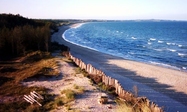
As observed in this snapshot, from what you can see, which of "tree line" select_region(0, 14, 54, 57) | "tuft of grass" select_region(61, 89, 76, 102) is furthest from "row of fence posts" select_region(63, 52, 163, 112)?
"tree line" select_region(0, 14, 54, 57)

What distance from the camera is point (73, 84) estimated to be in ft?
59.5

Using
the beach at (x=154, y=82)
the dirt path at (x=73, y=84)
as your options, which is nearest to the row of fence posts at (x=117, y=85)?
the dirt path at (x=73, y=84)

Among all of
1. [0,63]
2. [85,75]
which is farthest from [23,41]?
[85,75]

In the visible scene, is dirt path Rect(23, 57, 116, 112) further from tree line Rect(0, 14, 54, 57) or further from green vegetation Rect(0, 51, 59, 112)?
tree line Rect(0, 14, 54, 57)

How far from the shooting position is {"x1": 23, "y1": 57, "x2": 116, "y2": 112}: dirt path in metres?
13.7

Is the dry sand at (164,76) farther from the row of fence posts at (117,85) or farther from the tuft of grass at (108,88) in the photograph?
the tuft of grass at (108,88)

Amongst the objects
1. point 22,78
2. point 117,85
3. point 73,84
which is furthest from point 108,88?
point 22,78

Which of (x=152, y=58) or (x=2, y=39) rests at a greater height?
(x=2, y=39)

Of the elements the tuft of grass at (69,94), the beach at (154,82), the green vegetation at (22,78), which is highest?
the tuft of grass at (69,94)

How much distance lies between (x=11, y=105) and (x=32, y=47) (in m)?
20.0

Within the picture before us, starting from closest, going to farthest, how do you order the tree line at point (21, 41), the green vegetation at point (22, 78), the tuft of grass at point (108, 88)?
the green vegetation at point (22, 78) → the tuft of grass at point (108, 88) → the tree line at point (21, 41)

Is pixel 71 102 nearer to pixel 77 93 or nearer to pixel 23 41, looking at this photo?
pixel 77 93

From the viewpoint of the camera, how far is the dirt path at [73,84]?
1371 centimetres

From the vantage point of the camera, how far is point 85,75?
21172 mm
